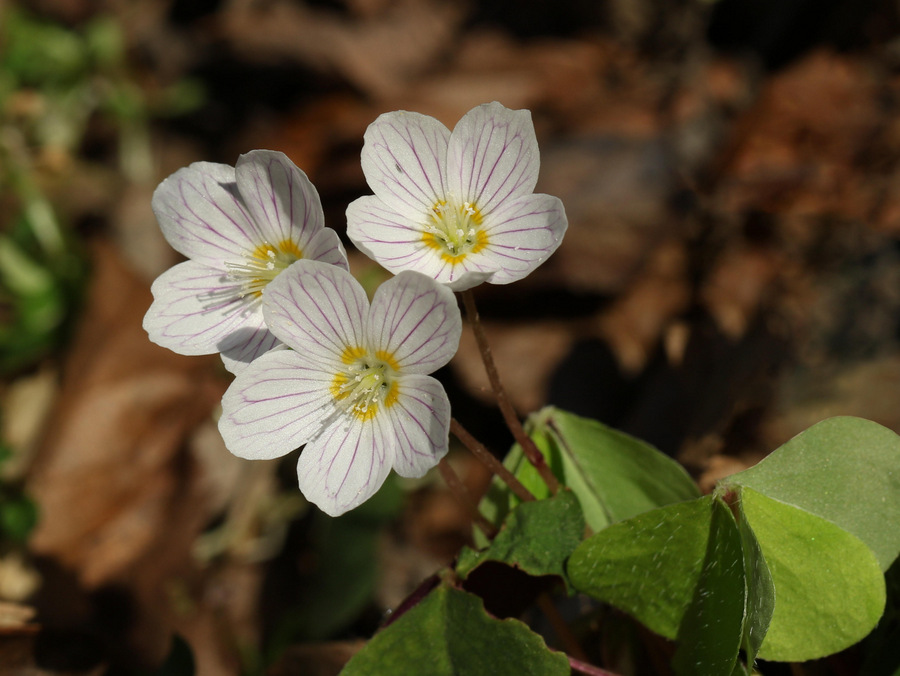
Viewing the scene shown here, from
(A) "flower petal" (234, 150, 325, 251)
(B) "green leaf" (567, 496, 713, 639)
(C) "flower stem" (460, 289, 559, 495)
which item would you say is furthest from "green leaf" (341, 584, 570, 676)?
(A) "flower petal" (234, 150, 325, 251)

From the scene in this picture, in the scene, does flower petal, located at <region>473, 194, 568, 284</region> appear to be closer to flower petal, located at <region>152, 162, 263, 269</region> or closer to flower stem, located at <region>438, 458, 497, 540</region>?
flower stem, located at <region>438, 458, 497, 540</region>

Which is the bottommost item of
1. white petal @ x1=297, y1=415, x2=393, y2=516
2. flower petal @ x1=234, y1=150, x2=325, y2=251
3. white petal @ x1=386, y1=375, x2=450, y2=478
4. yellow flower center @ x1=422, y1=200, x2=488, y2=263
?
white petal @ x1=297, y1=415, x2=393, y2=516

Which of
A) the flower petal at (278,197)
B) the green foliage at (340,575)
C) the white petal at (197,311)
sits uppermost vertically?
the flower petal at (278,197)

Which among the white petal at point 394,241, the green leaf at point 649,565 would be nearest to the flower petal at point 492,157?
the white petal at point 394,241

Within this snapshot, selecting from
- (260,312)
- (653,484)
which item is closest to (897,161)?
(653,484)

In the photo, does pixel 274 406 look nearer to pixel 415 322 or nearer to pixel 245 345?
pixel 245 345

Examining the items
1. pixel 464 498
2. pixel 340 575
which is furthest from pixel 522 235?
pixel 340 575

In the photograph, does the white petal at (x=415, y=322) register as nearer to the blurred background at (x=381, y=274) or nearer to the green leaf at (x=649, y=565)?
the green leaf at (x=649, y=565)
